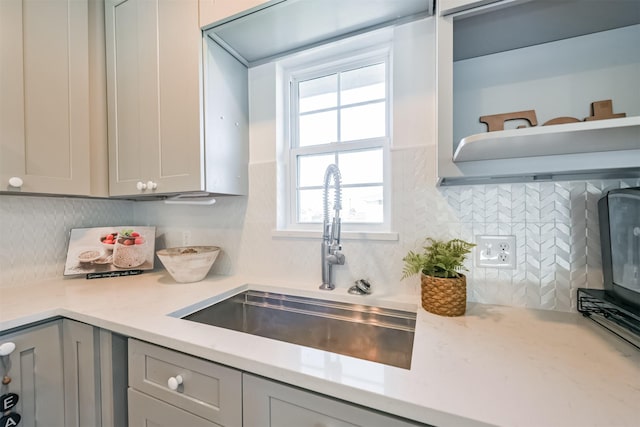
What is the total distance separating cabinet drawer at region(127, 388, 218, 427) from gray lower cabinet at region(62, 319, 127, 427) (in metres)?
0.08

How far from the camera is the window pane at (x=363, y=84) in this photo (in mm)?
1286

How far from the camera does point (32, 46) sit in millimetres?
1135

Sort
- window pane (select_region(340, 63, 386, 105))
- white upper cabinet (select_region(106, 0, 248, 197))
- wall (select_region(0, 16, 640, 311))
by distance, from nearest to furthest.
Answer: wall (select_region(0, 16, 640, 311)) < white upper cabinet (select_region(106, 0, 248, 197)) < window pane (select_region(340, 63, 386, 105))

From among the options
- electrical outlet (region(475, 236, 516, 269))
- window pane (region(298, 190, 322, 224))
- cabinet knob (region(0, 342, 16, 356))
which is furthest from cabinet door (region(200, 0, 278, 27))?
cabinet knob (region(0, 342, 16, 356))

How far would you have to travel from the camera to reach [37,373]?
2.92 feet

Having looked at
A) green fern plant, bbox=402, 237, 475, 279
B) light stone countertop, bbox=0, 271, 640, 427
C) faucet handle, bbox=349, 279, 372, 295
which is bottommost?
light stone countertop, bbox=0, 271, 640, 427

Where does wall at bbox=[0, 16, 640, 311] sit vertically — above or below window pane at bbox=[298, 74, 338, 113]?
below

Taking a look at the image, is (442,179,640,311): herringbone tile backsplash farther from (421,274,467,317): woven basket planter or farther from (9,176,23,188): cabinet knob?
(9,176,23,188): cabinet knob

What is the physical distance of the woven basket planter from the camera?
0.85 m

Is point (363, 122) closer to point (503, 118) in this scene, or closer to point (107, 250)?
point (503, 118)

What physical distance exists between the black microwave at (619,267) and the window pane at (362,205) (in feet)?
2.44

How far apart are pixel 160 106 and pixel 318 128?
2.61 feet

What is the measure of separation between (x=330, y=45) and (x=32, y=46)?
4.42 feet

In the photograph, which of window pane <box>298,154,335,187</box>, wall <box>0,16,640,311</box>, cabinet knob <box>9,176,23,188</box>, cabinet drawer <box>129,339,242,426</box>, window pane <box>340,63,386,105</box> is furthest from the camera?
window pane <box>298,154,335,187</box>
